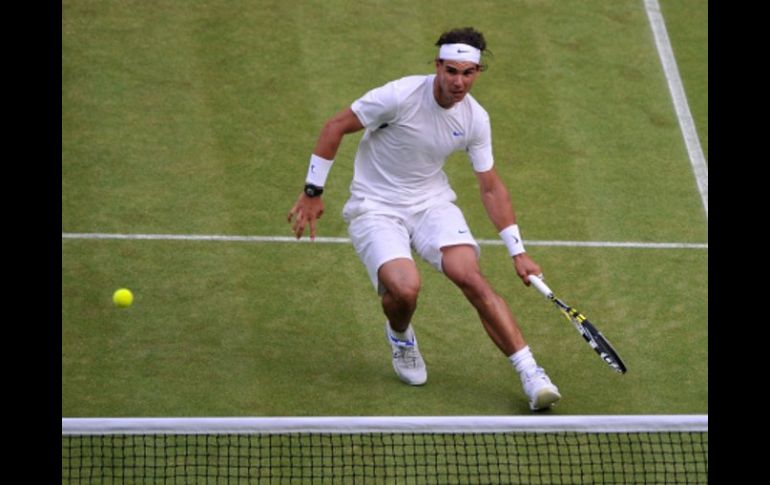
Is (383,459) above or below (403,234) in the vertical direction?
below

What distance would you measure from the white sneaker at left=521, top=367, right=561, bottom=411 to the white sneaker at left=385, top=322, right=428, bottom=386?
2.31 feet

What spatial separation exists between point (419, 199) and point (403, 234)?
0.25 metres

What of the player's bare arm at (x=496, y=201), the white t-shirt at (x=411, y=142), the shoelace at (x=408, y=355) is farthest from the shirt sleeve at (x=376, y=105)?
the shoelace at (x=408, y=355)

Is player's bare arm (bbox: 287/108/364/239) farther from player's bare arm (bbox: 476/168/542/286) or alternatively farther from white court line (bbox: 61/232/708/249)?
white court line (bbox: 61/232/708/249)

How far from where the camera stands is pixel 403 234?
9305 mm

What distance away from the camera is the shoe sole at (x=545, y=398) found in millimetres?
8875

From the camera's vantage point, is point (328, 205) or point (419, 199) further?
point (328, 205)

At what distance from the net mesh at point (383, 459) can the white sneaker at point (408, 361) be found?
0.80 meters

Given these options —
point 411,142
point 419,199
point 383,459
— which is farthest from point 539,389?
point 411,142

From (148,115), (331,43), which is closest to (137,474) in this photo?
(148,115)

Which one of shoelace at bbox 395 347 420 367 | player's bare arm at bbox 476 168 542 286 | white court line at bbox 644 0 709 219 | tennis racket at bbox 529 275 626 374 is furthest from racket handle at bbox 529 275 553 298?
white court line at bbox 644 0 709 219

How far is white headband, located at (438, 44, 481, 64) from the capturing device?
888cm

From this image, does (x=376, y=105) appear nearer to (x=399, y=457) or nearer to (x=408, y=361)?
(x=408, y=361)

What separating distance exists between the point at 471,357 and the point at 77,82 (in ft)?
16.2
